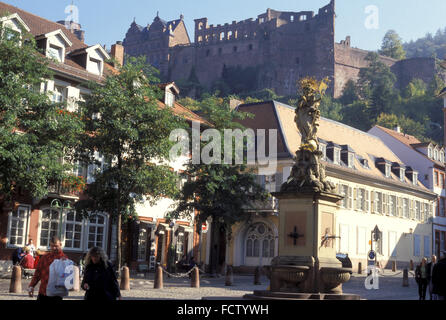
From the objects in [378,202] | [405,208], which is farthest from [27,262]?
[405,208]

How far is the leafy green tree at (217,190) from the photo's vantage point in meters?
32.2

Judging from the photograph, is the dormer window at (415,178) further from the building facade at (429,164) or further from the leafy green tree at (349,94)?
the leafy green tree at (349,94)

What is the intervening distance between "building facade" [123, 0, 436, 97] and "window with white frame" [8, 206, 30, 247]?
93929mm

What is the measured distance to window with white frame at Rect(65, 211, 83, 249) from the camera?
31719 mm

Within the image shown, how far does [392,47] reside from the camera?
146375 millimetres

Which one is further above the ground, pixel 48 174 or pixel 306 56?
pixel 306 56

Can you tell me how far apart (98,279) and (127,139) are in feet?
56.0

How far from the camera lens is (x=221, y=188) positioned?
3278 centimetres

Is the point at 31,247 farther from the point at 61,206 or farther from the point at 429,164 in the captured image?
the point at 429,164

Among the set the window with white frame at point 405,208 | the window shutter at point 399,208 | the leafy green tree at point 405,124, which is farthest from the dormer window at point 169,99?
the leafy green tree at point 405,124
